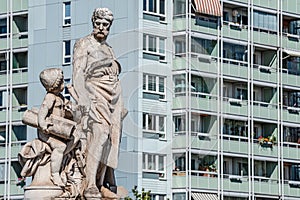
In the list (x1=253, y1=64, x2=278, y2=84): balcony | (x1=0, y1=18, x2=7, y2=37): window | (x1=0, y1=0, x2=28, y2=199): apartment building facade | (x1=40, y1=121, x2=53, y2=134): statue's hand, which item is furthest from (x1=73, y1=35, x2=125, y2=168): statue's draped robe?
(x1=0, y1=18, x2=7, y2=37): window

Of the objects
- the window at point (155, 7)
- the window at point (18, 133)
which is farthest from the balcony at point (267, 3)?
the window at point (18, 133)

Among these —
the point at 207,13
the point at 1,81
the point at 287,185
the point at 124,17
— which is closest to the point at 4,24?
the point at 1,81

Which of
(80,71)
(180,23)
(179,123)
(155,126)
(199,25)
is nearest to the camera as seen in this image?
(80,71)

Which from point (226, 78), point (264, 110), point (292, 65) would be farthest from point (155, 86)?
point (292, 65)

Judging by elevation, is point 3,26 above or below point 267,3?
below

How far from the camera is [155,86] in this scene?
30.1 meters

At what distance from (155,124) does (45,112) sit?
6.41 m

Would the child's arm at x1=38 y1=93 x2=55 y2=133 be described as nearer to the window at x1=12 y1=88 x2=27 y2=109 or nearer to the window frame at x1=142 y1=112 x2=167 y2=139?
the window frame at x1=142 y1=112 x2=167 y2=139

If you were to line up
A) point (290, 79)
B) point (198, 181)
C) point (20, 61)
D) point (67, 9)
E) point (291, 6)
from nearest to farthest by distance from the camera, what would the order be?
point (198, 181) → point (67, 9) → point (20, 61) → point (290, 79) → point (291, 6)

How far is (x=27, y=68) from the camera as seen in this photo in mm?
83875

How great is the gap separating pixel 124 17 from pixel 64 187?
4015cm

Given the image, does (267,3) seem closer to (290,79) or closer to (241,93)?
(290,79)

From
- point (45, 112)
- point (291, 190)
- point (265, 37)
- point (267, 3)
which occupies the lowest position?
point (291, 190)

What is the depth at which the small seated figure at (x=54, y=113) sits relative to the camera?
22562mm
